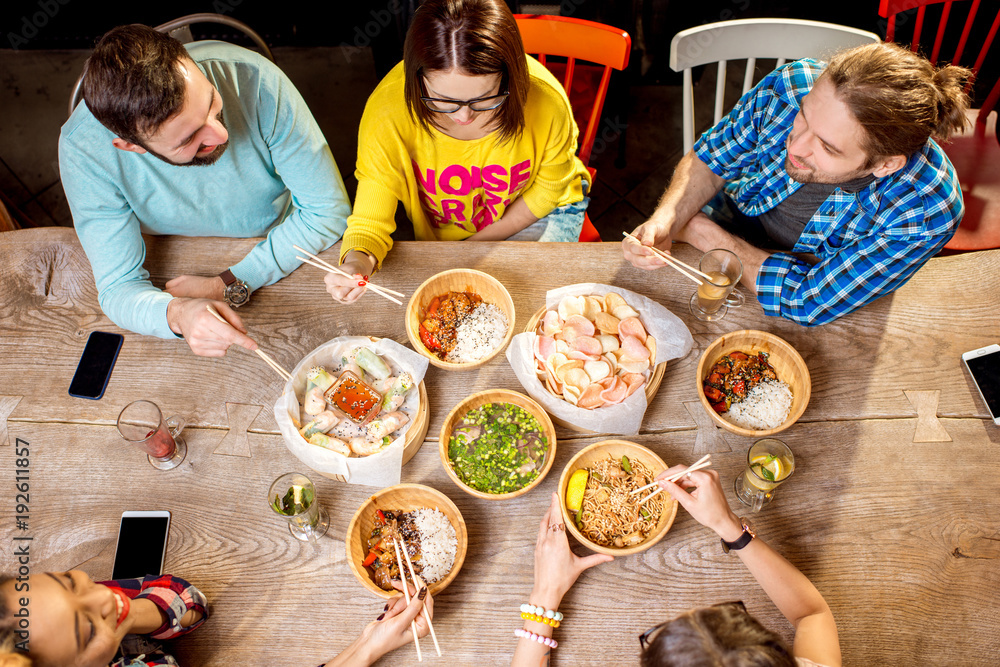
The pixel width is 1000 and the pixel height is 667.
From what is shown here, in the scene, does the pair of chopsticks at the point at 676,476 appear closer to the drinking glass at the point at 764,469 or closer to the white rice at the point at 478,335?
the drinking glass at the point at 764,469

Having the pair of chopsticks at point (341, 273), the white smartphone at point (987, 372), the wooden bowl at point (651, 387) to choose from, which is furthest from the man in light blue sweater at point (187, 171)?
the white smartphone at point (987, 372)

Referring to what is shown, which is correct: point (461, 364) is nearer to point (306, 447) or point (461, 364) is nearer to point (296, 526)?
point (306, 447)

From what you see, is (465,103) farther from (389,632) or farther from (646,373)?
(389,632)

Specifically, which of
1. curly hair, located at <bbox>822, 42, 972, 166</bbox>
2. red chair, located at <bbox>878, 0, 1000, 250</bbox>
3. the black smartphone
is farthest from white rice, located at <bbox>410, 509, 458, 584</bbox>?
red chair, located at <bbox>878, 0, 1000, 250</bbox>

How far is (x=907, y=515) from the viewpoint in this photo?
66.6 inches

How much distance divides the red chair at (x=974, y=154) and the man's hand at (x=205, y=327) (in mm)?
2626

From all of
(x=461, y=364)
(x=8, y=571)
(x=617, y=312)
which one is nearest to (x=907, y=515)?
(x=617, y=312)

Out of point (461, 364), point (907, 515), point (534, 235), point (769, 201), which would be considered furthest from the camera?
point (534, 235)

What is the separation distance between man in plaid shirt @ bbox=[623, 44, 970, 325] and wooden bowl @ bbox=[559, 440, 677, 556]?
0.63m

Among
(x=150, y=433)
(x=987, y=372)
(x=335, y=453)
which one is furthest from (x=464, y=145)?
(x=987, y=372)

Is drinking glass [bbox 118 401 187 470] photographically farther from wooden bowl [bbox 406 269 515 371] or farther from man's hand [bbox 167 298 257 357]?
wooden bowl [bbox 406 269 515 371]

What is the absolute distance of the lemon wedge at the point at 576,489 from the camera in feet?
5.45

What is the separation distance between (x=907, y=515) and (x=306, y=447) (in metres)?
1.72

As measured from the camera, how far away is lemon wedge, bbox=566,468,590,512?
166 cm
